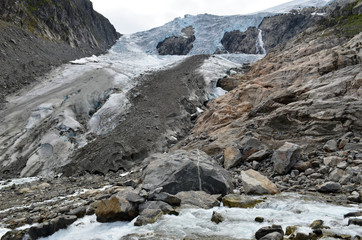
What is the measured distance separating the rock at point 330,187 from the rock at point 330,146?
115 inches

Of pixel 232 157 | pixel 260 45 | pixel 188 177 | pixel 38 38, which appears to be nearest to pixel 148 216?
pixel 188 177

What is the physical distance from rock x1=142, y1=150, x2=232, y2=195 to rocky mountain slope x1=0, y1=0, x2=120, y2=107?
24.2 metres

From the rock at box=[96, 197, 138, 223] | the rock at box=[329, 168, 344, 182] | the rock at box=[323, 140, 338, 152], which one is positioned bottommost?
→ the rock at box=[96, 197, 138, 223]

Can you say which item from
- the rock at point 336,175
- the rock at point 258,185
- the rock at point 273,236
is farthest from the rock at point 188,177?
the rock at point 273,236

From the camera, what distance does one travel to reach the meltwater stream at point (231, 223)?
6004 mm

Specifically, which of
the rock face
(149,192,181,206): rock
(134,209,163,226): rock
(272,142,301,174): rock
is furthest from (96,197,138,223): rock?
the rock face

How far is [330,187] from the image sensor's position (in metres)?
7.97

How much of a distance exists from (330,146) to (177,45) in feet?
218

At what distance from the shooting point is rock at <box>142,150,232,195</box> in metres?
9.18

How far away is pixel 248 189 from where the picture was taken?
8.91 metres

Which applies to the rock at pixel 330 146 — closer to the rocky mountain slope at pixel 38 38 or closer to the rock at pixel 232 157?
the rock at pixel 232 157

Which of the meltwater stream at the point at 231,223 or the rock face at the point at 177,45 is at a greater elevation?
the rock face at the point at 177,45

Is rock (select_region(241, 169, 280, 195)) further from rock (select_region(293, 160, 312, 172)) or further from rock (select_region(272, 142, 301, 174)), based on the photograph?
rock (select_region(293, 160, 312, 172))

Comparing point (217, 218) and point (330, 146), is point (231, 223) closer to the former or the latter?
point (217, 218)
